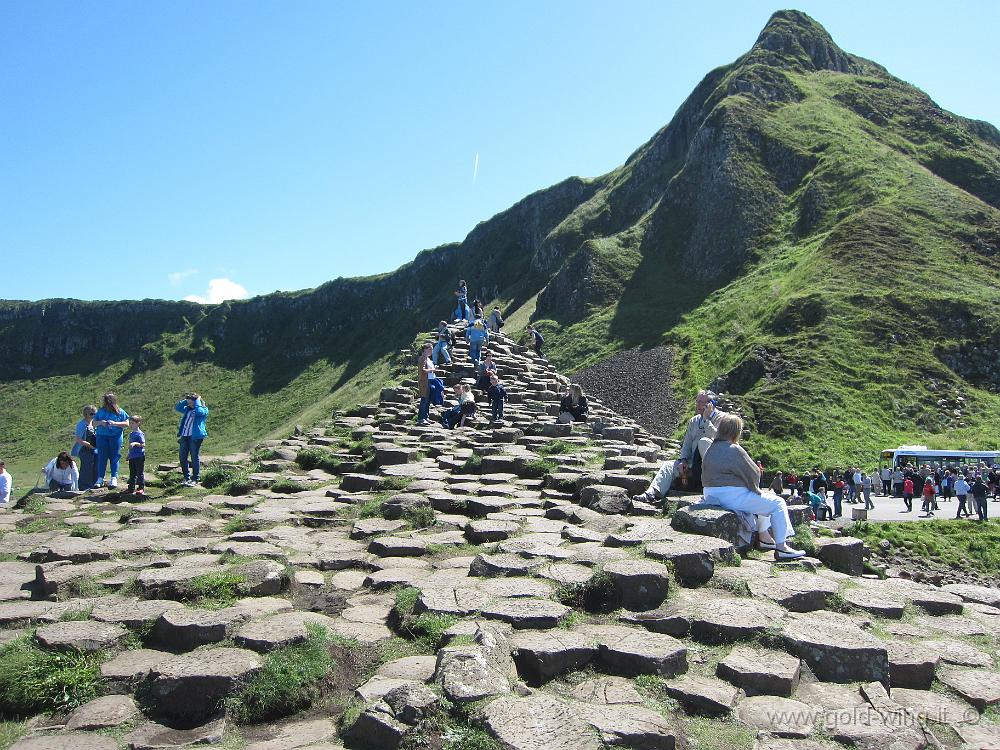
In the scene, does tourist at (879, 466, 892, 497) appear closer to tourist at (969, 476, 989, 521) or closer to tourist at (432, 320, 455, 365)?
tourist at (969, 476, 989, 521)

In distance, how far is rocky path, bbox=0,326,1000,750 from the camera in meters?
4.25

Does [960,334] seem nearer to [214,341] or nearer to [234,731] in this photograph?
[234,731]

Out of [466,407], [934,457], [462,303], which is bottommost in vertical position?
[934,457]

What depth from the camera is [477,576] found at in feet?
22.4

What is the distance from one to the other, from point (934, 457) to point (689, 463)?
28012mm

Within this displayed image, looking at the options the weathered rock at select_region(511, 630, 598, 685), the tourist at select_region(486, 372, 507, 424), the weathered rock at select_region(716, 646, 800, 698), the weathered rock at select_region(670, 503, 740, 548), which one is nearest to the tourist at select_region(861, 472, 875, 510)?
the tourist at select_region(486, 372, 507, 424)

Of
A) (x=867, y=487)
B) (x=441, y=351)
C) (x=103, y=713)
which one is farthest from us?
(x=867, y=487)

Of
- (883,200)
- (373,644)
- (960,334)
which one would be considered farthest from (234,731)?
(883,200)

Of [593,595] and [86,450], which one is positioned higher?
[86,450]

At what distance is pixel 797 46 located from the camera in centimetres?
8794

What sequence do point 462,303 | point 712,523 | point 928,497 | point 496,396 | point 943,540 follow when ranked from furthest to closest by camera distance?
point 462,303
point 928,497
point 943,540
point 496,396
point 712,523

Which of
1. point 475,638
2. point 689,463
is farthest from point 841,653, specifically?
point 689,463

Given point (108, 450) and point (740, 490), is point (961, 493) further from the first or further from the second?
point (108, 450)

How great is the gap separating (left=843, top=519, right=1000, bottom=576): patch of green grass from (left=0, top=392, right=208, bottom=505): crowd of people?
18162 mm
